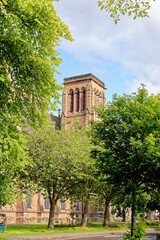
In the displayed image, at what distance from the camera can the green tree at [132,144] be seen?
1471cm

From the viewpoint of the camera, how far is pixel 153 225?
4241 cm

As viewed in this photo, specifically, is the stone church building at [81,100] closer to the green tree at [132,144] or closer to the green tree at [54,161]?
the green tree at [54,161]

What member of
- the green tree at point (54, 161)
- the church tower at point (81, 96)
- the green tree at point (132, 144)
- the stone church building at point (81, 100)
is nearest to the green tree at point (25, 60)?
the green tree at point (132, 144)

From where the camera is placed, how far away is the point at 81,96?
2761 inches

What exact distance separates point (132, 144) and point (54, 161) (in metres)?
12.9

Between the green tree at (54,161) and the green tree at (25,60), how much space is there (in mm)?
12773

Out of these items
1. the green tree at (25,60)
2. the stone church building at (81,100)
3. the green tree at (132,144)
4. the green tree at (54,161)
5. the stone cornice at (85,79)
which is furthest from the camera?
the stone cornice at (85,79)

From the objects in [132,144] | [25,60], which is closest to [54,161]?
[132,144]

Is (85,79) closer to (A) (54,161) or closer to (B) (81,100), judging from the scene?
(B) (81,100)

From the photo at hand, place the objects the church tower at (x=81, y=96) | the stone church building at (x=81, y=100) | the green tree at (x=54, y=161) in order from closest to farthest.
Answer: the green tree at (x=54, y=161) → the stone church building at (x=81, y=100) → the church tower at (x=81, y=96)

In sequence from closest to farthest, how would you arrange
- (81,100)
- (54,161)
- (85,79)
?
(54,161), (81,100), (85,79)

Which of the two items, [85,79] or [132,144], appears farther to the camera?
[85,79]

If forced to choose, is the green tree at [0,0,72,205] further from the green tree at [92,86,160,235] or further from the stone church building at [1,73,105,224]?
the stone church building at [1,73,105,224]

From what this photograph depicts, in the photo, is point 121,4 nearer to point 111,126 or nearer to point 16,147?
point 16,147
